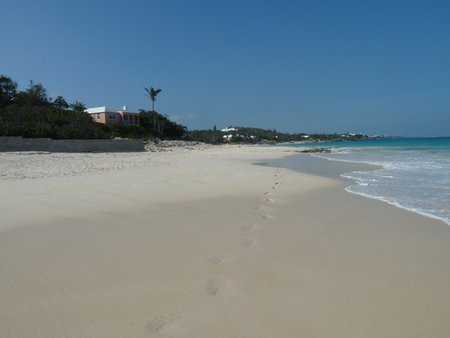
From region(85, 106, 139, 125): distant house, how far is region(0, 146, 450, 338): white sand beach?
Answer: 48.4m

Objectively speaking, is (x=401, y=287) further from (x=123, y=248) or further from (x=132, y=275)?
(x=123, y=248)

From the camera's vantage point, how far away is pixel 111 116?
5291 cm

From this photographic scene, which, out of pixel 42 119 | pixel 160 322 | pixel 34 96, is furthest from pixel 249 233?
pixel 34 96

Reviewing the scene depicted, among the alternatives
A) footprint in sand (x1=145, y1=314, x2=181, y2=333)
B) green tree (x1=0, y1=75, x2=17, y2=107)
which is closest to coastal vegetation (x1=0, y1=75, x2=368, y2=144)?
green tree (x1=0, y1=75, x2=17, y2=107)

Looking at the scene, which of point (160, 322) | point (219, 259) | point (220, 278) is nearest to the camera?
point (160, 322)

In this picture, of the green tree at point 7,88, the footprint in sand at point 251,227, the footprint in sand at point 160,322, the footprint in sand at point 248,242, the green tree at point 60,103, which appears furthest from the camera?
the green tree at point 60,103

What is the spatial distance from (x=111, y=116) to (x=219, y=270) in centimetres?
5339

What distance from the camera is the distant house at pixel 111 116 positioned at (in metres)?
52.0

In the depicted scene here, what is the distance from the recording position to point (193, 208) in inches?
251

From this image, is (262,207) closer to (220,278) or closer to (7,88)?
(220,278)

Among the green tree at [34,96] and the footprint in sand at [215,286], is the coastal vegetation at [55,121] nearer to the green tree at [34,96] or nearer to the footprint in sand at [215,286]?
the green tree at [34,96]

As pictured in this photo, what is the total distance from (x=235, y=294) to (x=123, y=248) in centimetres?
173

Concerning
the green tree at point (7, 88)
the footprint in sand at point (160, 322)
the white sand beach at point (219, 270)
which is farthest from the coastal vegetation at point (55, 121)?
the footprint in sand at point (160, 322)

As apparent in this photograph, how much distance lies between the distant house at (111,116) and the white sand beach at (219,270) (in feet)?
159
